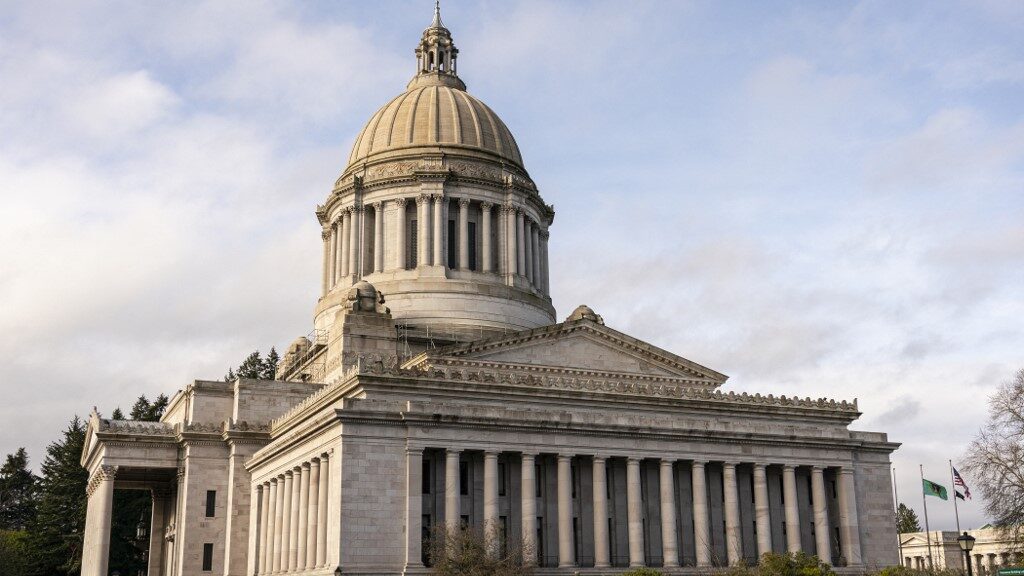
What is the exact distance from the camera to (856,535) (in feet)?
182

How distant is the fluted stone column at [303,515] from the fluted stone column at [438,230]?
2375 centimetres

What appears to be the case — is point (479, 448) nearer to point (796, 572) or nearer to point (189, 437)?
point (796, 572)

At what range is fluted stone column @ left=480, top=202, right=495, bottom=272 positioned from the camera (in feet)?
242

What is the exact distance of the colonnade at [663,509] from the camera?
4769 cm

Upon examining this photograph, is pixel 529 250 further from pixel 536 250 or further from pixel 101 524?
pixel 101 524

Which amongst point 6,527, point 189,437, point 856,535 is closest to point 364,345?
point 189,437

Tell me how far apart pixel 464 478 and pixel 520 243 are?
2888 cm

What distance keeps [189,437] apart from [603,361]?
968 inches

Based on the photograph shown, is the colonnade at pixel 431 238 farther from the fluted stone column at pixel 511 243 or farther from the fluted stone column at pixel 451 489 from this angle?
the fluted stone column at pixel 451 489

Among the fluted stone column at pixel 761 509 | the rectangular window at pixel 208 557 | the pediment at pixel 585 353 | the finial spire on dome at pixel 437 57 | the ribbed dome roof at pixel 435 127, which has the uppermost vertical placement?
the finial spire on dome at pixel 437 57

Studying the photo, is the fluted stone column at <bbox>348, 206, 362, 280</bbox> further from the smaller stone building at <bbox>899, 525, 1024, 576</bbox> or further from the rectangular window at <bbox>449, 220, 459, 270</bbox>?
the smaller stone building at <bbox>899, 525, 1024, 576</bbox>

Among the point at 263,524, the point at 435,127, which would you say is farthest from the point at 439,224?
the point at 263,524

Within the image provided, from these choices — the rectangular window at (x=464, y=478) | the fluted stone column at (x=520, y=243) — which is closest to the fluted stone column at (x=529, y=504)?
the rectangular window at (x=464, y=478)

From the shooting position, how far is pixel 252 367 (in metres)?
103
